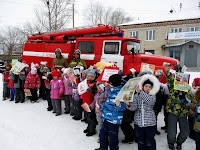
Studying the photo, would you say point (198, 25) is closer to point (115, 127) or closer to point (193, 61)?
point (193, 61)

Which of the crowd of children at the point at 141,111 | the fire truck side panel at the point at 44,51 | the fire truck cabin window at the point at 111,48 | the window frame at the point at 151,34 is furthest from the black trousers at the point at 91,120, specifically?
the window frame at the point at 151,34

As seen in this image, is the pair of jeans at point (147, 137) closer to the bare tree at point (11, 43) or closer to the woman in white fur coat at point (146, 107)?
the woman in white fur coat at point (146, 107)

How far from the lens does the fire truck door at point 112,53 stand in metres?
5.60

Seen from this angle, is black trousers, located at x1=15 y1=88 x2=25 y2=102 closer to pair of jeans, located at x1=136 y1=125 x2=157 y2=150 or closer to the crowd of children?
the crowd of children

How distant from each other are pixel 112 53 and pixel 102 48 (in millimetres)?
490

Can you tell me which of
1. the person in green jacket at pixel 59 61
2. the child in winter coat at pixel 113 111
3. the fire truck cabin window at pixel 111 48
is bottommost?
the child in winter coat at pixel 113 111

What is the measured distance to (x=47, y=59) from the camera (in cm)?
755

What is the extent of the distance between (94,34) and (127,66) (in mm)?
2252

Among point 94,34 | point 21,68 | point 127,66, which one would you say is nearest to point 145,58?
point 127,66

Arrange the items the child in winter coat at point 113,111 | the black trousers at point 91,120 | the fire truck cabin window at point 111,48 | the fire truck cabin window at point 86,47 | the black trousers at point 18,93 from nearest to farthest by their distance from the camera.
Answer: the child in winter coat at point 113,111
the black trousers at point 91,120
the fire truck cabin window at point 111,48
the fire truck cabin window at point 86,47
the black trousers at point 18,93

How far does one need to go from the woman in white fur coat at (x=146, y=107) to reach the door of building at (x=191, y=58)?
1997cm

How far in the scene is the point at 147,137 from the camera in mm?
2643

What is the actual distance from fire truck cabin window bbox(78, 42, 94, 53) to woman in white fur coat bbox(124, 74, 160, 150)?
398 cm

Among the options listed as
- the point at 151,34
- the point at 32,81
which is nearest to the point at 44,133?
the point at 32,81
